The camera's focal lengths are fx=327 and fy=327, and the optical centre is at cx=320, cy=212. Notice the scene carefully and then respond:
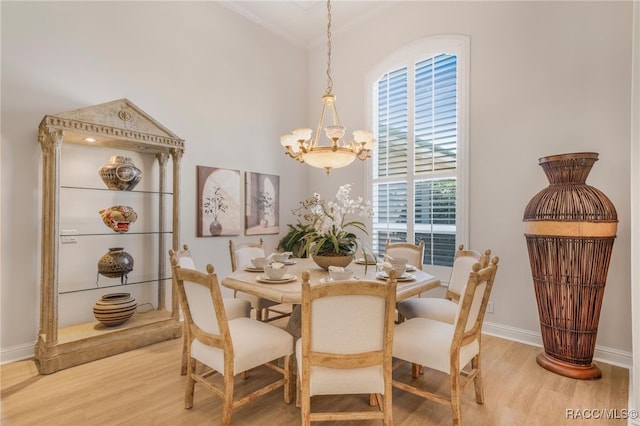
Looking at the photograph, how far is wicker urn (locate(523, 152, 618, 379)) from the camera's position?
8.10 feet

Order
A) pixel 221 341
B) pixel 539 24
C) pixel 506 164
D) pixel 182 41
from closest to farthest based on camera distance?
pixel 221 341
pixel 539 24
pixel 506 164
pixel 182 41

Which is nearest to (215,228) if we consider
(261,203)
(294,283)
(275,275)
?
(261,203)

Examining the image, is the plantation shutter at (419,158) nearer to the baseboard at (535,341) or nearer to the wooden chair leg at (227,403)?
the baseboard at (535,341)

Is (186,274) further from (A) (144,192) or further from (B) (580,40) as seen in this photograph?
(B) (580,40)

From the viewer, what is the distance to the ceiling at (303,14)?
4.33m

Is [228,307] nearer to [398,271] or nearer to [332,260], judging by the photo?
[332,260]

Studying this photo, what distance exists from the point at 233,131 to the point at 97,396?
3.19 m

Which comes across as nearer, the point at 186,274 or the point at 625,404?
the point at 186,274

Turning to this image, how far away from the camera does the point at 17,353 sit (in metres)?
2.80

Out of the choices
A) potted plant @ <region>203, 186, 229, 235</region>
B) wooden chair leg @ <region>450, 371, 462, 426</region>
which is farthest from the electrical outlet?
wooden chair leg @ <region>450, 371, 462, 426</region>

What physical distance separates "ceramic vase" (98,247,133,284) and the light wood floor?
751 mm

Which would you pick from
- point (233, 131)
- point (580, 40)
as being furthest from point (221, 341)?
point (580, 40)

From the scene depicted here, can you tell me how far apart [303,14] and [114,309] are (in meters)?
4.32

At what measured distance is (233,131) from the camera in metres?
4.38
